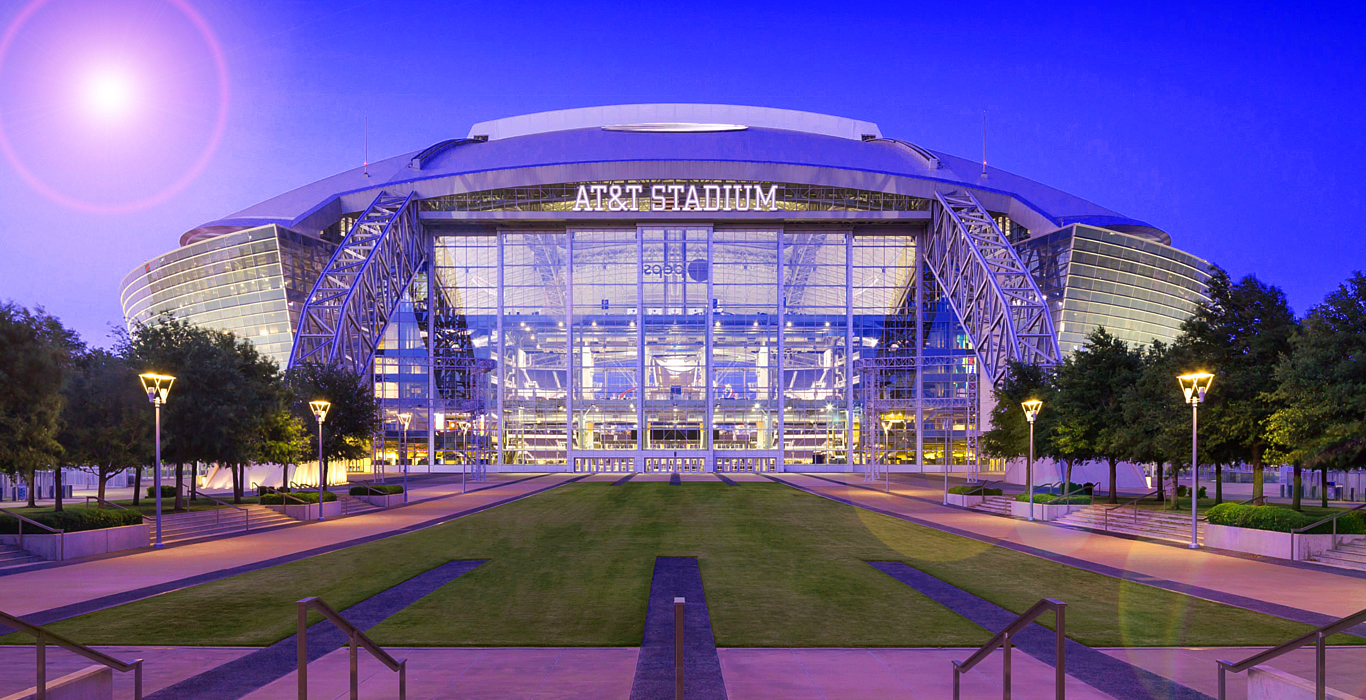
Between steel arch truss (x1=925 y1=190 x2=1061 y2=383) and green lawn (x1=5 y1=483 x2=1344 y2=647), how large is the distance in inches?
1921

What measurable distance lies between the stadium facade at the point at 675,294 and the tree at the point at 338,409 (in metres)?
36.6

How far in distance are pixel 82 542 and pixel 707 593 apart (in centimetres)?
1922

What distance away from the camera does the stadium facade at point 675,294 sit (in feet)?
322

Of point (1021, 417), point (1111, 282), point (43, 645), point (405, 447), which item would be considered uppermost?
point (1111, 282)

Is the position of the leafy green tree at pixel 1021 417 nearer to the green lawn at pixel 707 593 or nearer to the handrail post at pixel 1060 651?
the green lawn at pixel 707 593

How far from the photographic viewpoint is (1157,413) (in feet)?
124

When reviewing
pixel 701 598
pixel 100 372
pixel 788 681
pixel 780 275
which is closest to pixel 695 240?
pixel 780 275

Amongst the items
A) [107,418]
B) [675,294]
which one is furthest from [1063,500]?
[675,294]

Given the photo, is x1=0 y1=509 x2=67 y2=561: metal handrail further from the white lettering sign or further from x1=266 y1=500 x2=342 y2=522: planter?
the white lettering sign

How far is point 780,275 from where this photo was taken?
102625 mm

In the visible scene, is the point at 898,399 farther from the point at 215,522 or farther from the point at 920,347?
the point at 215,522

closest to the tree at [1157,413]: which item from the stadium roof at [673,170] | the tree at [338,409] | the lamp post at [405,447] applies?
the lamp post at [405,447]

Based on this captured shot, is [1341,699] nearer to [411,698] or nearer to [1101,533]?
[411,698]

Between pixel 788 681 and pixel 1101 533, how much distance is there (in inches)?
1068
